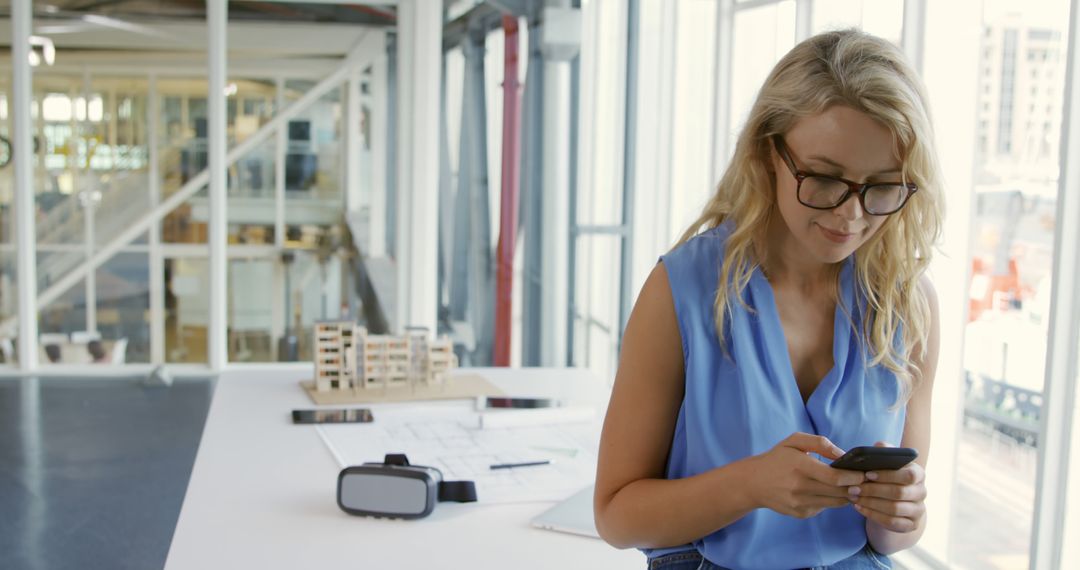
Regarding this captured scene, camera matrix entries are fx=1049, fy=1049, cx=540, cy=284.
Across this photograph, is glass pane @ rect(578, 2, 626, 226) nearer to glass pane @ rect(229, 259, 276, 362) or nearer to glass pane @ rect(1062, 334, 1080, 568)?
glass pane @ rect(229, 259, 276, 362)

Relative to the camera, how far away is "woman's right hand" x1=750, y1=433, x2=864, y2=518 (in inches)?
54.7

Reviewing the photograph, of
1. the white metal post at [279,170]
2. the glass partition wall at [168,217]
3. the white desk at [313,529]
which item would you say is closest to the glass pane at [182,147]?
the glass partition wall at [168,217]

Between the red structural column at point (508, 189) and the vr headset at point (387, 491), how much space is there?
4.76 meters

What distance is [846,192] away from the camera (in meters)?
1.49

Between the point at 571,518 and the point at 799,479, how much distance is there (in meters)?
0.67

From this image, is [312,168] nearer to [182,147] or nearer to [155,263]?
[182,147]

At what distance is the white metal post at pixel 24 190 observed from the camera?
6.57 meters

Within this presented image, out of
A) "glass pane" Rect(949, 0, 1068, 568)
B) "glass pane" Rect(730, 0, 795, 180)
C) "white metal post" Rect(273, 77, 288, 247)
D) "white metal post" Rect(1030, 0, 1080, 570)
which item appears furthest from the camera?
"white metal post" Rect(273, 77, 288, 247)

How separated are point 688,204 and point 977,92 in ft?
8.23

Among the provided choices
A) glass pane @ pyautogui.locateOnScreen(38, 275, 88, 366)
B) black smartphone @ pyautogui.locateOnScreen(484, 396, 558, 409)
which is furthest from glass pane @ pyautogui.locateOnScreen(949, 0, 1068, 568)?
glass pane @ pyautogui.locateOnScreen(38, 275, 88, 366)

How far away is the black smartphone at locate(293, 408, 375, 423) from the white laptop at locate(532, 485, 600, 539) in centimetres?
82

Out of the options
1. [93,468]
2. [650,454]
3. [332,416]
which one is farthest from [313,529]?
[93,468]

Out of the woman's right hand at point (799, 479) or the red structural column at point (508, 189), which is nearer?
the woman's right hand at point (799, 479)

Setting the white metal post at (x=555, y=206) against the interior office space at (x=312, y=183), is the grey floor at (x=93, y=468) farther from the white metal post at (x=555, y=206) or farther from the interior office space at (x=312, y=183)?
the white metal post at (x=555, y=206)
